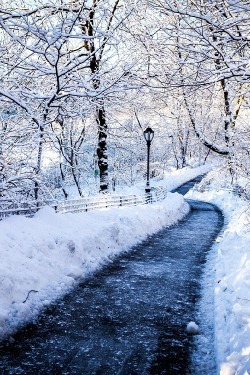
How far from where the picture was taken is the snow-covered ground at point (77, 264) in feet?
15.8

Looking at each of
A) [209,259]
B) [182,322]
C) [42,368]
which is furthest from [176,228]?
[42,368]

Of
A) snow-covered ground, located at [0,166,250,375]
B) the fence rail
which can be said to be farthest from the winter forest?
snow-covered ground, located at [0,166,250,375]

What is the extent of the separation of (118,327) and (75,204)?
6829 millimetres

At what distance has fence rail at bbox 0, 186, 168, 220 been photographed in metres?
8.29

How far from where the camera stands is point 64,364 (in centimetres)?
434

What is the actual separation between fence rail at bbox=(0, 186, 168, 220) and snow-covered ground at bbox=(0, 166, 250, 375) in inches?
13.7

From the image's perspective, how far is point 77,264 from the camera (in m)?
7.97

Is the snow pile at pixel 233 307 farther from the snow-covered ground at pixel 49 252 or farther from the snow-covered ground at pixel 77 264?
the snow-covered ground at pixel 49 252

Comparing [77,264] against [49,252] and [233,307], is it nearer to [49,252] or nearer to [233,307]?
[49,252]

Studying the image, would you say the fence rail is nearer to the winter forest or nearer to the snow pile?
the winter forest

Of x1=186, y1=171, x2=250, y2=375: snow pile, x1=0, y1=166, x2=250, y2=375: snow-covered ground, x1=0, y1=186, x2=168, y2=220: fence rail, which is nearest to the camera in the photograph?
x1=186, y1=171, x2=250, y2=375: snow pile

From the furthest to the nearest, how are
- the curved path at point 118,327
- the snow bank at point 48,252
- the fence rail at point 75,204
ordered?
the fence rail at point 75,204 → the snow bank at point 48,252 → the curved path at point 118,327

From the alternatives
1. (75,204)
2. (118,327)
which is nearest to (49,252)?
(118,327)

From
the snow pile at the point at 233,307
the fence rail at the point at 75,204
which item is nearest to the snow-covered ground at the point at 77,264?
the snow pile at the point at 233,307
